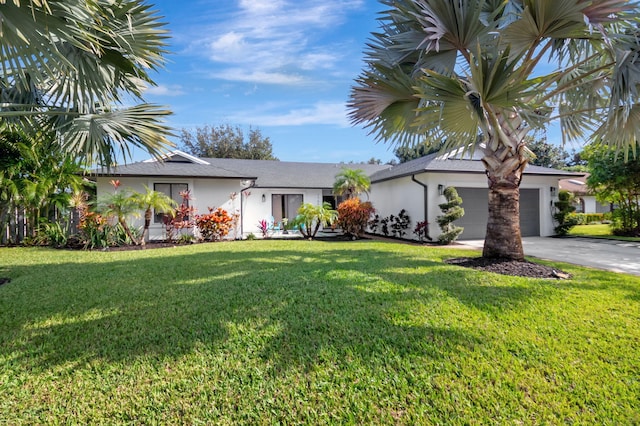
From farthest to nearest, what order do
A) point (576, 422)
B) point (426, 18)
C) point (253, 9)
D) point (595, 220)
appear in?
point (595, 220)
point (253, 9)
point (426, 18)
point (576, 422)

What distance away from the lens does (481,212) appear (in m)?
14.5

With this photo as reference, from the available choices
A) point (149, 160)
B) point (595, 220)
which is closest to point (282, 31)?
point (149, 160)

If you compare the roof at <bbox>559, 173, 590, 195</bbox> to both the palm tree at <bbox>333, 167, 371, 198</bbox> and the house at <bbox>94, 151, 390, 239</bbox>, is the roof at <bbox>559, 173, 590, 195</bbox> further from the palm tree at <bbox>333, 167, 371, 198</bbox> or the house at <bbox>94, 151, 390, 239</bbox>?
the palm tree at <bbox>333, 167, 371, 198</bbox>

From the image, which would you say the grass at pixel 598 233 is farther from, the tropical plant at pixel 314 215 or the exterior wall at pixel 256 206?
the exterior wall at pixel 256 206

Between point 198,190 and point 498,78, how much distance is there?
42.6 ft

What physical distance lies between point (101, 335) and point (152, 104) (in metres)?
4.26

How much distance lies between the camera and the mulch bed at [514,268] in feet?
20.2

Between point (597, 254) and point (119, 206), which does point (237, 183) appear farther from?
point (597, 254)

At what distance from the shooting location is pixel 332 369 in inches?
113

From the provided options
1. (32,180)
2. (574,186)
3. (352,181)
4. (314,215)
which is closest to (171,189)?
(32,180)

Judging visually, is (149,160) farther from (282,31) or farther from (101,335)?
(101,335)

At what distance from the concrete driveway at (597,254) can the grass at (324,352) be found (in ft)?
8.22

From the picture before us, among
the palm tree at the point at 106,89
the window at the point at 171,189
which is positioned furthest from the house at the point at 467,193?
the palm tree at the point at 106,89

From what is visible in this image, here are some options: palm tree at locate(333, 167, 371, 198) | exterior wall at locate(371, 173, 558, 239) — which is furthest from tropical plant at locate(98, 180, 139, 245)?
exterior wall at locate(371, 173, 558, 239)
